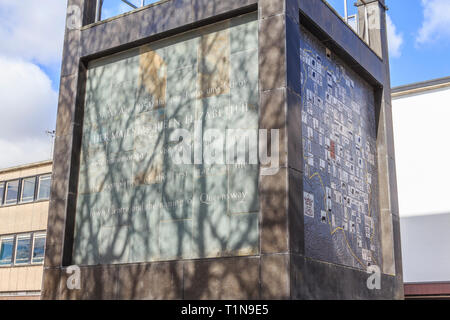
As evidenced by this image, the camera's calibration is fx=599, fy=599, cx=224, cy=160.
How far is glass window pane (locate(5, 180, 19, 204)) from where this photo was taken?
38.5m

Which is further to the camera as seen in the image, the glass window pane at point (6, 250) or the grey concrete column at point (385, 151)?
the glass window pane at point (6, 250)

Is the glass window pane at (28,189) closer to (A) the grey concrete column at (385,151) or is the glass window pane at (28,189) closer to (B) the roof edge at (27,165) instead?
(B) the roof edge at (27,165)

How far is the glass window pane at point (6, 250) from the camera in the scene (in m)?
37.4

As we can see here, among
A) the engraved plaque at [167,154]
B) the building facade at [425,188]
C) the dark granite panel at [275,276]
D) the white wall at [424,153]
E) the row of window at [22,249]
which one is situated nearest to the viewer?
the dark granite panel at [275,276]

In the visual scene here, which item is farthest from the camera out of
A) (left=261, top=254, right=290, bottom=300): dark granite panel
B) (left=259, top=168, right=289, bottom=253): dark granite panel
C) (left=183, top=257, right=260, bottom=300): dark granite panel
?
(left=183, top=257, right=260, bottom=300): dark granite panel

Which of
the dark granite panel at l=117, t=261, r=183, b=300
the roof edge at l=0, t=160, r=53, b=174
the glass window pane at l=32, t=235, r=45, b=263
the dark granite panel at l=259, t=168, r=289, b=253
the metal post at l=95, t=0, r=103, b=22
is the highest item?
the roof edge at l=0, t=160, r=53, b=174

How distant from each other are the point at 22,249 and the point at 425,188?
2449 centimetres

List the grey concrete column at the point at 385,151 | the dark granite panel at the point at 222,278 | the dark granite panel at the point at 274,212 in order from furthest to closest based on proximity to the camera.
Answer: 1. the grey concrete column at the point at 385,151
2. the dark granite panel at the point at 222,278
3. the dark granite panel at the point at 274,212

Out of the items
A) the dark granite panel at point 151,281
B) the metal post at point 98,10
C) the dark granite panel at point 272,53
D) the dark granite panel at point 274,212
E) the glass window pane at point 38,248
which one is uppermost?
the metal post at point 98,10

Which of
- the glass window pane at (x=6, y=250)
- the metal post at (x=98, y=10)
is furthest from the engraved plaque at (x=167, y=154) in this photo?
the glass window pane at (x=6, y=250)

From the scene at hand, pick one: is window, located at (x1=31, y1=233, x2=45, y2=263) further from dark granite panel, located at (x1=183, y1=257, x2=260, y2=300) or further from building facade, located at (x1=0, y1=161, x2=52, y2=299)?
dark granite panel, located at (x1=183, y1=257, x2=260, y2=300)

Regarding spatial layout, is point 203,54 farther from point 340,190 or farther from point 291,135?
point 340,190

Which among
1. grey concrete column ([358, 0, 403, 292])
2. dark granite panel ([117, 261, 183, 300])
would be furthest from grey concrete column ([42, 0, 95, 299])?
grey concrete column ([358, 0, 403, 292])

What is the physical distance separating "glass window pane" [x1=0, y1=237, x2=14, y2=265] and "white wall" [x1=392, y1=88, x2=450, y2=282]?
24.5 metres
